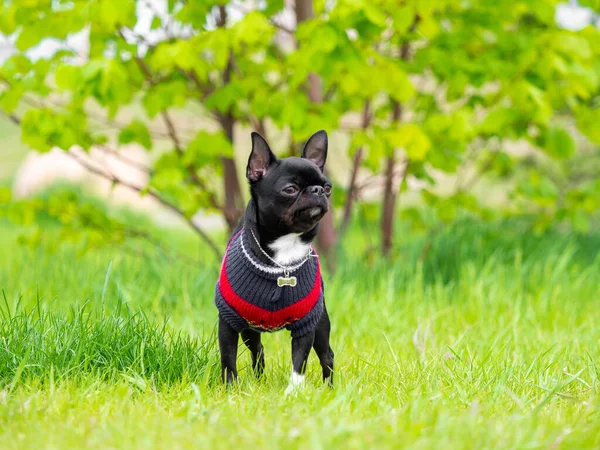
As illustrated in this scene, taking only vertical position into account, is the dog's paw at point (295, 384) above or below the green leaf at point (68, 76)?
below

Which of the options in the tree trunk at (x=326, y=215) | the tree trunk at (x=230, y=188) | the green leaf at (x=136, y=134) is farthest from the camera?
the tree trunk at (x=230, y=188)

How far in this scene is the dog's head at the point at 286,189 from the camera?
2.64 metres

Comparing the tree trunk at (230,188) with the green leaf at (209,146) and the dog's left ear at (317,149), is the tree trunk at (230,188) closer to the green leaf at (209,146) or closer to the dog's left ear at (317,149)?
the green leaf at (209,146)

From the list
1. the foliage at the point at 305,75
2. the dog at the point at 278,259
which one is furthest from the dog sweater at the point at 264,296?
the foliage at the point at 305,75

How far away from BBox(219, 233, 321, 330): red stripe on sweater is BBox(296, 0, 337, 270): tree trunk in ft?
8.23

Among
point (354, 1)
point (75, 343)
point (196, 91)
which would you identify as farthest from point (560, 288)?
point (75, 343)

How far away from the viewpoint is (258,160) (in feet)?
9.00

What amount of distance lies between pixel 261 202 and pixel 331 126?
1.92 m

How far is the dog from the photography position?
105 inches

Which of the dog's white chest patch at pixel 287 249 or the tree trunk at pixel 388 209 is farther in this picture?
the tree trunk at pixel 388 209

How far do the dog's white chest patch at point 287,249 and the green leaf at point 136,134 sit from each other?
2.68 m

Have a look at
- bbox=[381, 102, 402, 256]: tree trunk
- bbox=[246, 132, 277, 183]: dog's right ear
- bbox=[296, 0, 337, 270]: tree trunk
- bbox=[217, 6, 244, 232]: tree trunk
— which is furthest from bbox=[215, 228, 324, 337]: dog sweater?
bbox=[381, 102, 402, 256]: tree trunk

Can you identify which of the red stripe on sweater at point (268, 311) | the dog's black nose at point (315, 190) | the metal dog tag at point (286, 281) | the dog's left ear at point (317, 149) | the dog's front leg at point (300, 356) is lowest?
the dog's front leg at point (300, 356)

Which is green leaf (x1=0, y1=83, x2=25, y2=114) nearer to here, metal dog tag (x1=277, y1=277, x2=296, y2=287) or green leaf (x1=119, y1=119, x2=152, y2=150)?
green leaf (x1=119, y1=119, x2=152, y2=150)
